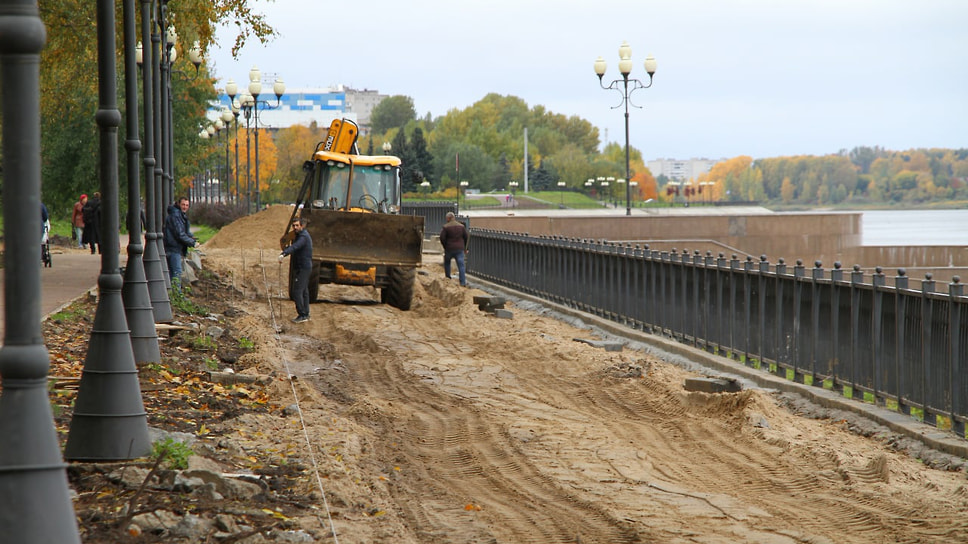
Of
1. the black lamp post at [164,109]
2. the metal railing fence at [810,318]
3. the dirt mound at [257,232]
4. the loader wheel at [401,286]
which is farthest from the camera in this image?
the dirt mound at [257,232]

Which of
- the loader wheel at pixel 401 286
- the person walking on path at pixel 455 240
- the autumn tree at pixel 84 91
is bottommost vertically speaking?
the loader wheel at pixel 401 286

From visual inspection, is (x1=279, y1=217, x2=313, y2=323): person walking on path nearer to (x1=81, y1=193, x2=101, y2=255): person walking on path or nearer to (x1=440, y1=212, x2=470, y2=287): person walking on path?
(x1=440, y1=212, x2=470, y2=287): person walking on path

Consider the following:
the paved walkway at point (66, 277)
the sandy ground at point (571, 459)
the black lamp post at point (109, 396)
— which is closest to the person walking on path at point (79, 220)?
the paved walkway at point (66, 277)

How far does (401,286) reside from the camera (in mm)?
22906

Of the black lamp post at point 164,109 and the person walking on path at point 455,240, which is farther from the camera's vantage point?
the person walking on path at point 455,240

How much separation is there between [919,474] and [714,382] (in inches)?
142

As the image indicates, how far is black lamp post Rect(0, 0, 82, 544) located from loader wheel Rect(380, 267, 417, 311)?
1815 centimetres

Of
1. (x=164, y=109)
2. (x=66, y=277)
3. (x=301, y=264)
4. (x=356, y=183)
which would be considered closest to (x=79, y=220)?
(x=164, y=109)

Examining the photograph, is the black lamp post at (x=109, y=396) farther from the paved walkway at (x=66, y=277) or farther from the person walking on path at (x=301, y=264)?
the person walking on path at (x=301, y=264)

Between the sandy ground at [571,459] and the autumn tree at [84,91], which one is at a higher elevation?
the autumn tree at [84,91]

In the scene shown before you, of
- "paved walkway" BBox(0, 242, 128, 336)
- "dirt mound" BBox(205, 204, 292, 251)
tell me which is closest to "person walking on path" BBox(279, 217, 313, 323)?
"paved walkway" BBox(0, 242, 128, 336)

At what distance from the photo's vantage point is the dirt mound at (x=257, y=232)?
4647 cm

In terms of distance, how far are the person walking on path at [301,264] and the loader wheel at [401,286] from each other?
8.19ft

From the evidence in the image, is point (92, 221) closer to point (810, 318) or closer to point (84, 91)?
point (84, 91)
